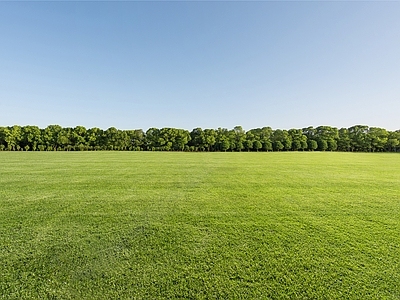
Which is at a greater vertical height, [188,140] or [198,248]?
[188,140]

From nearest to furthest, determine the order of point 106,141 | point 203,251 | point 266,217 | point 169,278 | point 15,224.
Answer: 1. point 169,278
2. point 203,251
3. point 15,224
4. point 266,217
5. point 106,141

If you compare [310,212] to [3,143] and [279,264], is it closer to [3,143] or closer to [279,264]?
[279,264]

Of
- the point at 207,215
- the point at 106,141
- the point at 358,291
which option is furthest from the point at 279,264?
the point at 106,141

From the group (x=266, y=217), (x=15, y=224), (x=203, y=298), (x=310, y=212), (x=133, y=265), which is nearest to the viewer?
(x=203, y=298)

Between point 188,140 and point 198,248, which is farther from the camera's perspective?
point 188,140

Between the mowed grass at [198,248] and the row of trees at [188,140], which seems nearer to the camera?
the mowed grass at [198,248]

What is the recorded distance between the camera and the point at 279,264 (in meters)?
2.95

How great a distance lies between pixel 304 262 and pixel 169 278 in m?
1.98

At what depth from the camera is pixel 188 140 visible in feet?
236

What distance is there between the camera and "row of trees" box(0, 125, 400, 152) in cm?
6219

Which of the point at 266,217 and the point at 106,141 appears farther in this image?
the point at 106,141

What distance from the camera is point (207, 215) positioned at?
497cm

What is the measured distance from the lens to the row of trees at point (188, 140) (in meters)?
62.2

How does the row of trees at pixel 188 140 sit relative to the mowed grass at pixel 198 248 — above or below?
above
